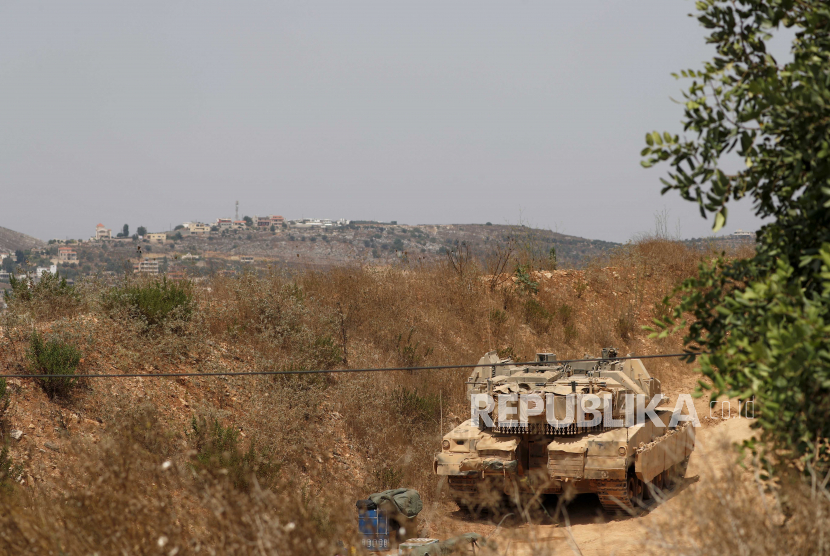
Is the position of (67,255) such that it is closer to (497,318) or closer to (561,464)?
(497,318)

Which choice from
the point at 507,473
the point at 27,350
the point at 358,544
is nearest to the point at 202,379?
the point at 27,350

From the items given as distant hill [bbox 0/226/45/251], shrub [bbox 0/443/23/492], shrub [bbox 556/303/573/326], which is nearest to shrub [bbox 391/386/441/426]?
shrub [bbox 0/443/23/492]

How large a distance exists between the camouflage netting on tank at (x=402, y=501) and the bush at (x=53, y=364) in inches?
234

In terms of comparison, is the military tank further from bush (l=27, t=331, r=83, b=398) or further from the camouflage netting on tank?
bush (l=27, t=331, r=83, b=398)

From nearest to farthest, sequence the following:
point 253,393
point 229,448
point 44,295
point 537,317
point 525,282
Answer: point 229,448 → point 253,393 → point 44,295 → point 537,317 → point 525,282

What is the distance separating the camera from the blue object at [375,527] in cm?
983

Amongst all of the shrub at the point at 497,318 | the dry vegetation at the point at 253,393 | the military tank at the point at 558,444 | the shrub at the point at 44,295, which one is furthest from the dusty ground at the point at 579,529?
the shrub at the point at 497,318

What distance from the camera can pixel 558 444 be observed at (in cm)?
1180

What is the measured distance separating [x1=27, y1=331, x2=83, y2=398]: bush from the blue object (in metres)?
5.87

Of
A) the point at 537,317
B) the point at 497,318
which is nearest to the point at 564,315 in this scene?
the point at 537,317

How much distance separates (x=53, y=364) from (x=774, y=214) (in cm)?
1173

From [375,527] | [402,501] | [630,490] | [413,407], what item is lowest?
[630,490]

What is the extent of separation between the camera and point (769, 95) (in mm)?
4559

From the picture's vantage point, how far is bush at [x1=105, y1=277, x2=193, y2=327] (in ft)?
51.9
